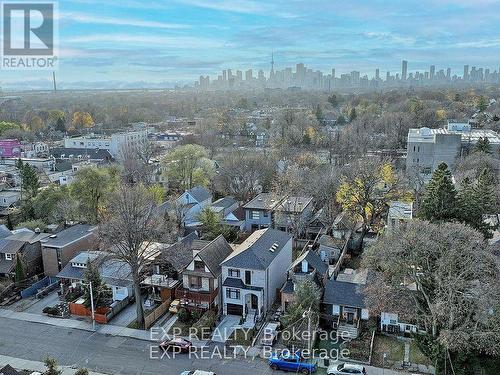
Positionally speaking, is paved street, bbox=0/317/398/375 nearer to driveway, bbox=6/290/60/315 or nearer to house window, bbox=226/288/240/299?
driveway, bbox=6/290/60/315

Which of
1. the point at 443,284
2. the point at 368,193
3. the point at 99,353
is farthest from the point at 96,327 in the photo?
the point at 368,193

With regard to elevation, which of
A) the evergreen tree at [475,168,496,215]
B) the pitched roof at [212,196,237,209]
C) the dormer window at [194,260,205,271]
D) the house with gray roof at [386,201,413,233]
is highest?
the evergreen tree at [475,168,496,215]

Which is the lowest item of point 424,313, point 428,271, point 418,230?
point 424,313

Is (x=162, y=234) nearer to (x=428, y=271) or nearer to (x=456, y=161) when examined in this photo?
(x=428, y=271)

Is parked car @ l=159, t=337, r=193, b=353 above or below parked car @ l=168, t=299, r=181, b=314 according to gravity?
below

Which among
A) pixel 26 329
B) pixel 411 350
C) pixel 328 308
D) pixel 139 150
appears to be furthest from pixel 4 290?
pixel 139 150

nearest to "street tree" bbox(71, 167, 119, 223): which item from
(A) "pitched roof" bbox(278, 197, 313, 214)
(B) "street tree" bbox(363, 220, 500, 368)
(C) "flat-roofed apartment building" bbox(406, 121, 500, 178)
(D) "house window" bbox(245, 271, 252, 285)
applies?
(A) "pitched roof" bbox(278, 197, 313, 214)
